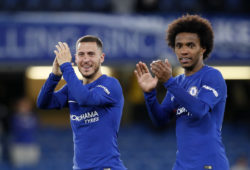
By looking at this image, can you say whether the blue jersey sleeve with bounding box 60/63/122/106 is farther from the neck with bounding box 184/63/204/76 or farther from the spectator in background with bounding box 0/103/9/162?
the spectator in background with bounding box 0/103/9/162

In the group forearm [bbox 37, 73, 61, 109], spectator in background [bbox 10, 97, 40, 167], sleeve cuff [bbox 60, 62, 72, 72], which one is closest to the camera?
sleeve cuff [bbox 60, 62, 72, 72]

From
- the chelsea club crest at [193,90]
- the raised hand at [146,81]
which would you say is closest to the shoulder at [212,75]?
the chelsea club crest at [193,90]

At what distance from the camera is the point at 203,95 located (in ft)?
12.5

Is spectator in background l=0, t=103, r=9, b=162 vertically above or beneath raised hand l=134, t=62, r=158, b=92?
beneath

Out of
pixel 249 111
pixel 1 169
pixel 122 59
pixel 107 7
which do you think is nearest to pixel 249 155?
→ pixel 249 111

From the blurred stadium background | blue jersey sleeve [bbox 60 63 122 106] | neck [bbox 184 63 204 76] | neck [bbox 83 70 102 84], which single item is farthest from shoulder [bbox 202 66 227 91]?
the blurred stadium background

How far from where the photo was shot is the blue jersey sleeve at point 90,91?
409 centimetres

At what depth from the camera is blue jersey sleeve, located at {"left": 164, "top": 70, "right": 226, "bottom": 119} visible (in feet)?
12.1

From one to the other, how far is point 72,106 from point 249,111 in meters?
11.2

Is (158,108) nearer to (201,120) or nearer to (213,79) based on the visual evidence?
(201,120)

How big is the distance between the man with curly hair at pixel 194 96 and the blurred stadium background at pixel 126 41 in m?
8.05

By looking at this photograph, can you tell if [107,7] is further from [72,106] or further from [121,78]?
[72,106]

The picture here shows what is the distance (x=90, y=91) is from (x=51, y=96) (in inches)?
23.7

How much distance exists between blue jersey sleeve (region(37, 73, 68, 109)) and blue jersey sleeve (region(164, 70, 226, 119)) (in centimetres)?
122
